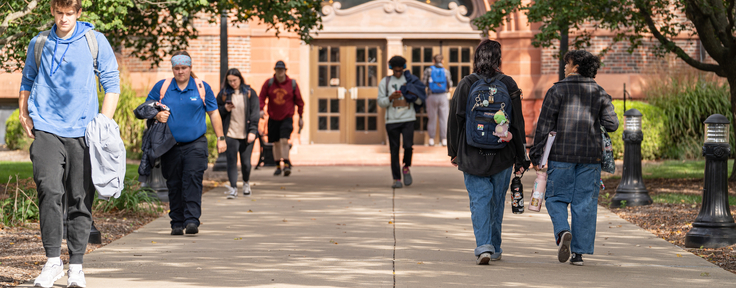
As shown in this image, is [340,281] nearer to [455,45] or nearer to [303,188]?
[303,188]

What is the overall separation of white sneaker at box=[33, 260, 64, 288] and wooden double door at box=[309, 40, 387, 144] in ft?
→ 44.5

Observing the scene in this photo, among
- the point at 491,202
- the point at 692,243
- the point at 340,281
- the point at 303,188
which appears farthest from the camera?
the point at 303,188

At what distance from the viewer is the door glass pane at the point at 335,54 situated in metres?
18.6

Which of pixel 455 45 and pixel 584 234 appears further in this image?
pixel 455 45

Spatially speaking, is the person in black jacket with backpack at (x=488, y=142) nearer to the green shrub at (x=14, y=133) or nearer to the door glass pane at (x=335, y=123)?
the door glass pane at (x=335, y=123)

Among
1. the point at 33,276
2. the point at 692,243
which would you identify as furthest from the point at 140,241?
the point at 692,243

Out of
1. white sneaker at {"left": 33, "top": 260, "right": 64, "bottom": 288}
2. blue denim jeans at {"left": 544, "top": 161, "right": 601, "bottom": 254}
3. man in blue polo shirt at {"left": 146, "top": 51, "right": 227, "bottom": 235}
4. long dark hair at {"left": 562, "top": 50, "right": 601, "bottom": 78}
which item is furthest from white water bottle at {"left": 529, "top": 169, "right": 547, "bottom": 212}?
white sneaker at {"left": 33, "top": 260, "right": 64, "bottom": 288}

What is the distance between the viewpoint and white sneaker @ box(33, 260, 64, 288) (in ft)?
16.5

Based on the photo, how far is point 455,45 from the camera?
18.7m

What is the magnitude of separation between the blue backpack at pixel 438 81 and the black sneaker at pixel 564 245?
37.8 ft

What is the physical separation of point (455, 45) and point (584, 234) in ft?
42.4

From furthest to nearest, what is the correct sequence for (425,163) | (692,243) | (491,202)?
(425,163)
(692,243)
(491,202)

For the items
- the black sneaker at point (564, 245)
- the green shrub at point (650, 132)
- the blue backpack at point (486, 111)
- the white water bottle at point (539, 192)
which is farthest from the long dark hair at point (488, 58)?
the green shrub at point (650, 132)

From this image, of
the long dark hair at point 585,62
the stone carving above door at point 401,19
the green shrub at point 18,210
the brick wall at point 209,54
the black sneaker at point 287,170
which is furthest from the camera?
the stone carving above door at point 401,19
